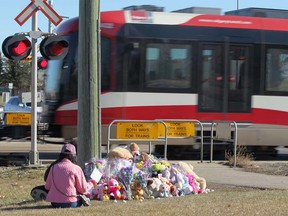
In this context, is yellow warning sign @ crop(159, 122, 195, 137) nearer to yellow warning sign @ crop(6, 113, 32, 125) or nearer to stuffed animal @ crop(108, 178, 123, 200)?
yellow warning sign @ crop(6, 113, 32, 125)

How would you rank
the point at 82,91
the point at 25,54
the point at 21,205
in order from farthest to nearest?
the point at 25,54
the point at 82,91
the point at 21,205

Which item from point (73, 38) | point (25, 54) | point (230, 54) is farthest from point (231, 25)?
point (25, 54)

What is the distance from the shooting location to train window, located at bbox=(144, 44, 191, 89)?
16.0 metres

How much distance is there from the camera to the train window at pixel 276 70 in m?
16.8

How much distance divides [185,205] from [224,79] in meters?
8.88

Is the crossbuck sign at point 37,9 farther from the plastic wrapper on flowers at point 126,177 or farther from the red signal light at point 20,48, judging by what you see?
the plastic wrapper on flowers at point 126,177

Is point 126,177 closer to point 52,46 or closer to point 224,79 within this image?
point 52,46

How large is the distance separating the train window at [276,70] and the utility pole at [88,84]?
878 cm

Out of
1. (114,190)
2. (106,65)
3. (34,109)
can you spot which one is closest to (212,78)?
(106,65)

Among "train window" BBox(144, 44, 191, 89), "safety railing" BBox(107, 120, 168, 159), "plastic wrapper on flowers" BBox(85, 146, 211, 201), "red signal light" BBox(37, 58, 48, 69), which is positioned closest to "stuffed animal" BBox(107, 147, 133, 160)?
"plastic wrapper on flowers" BBox(85, 146, 211, 201)

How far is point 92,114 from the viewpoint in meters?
9.16

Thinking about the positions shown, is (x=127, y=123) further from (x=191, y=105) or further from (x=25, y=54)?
(x=25, y=54)

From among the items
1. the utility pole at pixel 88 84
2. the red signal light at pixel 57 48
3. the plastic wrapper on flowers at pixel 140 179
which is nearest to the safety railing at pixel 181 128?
the red signal light at pixel 57 48

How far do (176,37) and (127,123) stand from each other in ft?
11.8
